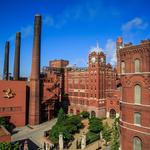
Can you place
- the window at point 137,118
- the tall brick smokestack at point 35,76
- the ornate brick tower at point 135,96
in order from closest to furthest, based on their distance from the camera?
the ornate brick tower at point 135,96 < the window at point 137,118 < the tall brick smokestack at point 35,76

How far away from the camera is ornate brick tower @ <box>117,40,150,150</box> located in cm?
2784

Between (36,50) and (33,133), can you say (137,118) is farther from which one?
(36,50)

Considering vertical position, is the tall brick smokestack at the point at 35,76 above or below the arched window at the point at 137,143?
above

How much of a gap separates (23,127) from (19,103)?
699cm

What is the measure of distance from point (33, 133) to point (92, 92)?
80.1 feet

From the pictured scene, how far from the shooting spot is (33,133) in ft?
179

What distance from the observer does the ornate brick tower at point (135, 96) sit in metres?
27.8

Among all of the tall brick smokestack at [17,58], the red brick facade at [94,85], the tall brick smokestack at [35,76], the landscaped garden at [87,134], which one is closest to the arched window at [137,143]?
the landscaped garden at [87,134]

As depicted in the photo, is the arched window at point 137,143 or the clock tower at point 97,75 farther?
the clock tower at point 97,75


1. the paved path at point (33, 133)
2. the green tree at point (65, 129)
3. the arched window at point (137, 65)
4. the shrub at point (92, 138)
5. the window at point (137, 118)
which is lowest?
the paved path at point (33, 133)

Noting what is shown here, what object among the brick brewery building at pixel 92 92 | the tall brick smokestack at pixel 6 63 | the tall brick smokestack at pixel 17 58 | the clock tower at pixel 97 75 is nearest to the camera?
the brick brewery building at pixel 92 92

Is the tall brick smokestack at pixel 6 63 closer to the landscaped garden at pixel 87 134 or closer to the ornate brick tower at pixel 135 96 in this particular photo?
the landscaped garden at pixel 87 134

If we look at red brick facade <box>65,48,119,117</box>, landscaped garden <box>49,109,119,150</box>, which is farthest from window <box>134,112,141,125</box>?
red brick facade <box>65,48,119,117</box>

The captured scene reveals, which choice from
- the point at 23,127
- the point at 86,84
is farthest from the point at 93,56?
the point at 23,127
